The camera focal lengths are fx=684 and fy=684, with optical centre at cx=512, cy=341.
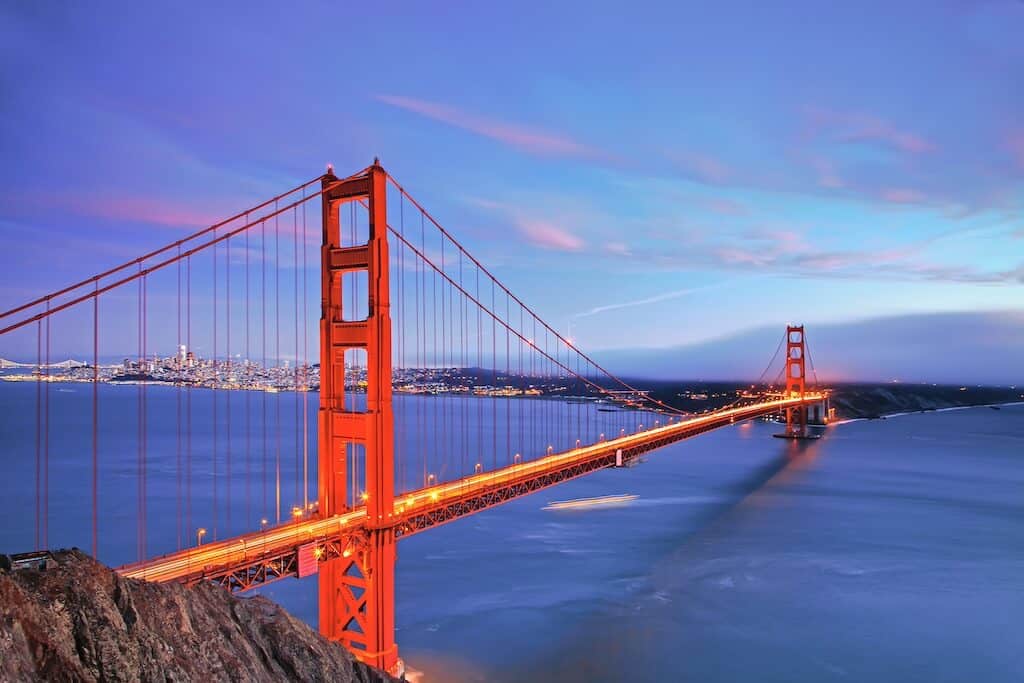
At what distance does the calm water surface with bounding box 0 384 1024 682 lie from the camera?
1576 cm

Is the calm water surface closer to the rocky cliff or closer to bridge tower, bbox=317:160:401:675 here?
bridge tower, bbox=317:160:401:675

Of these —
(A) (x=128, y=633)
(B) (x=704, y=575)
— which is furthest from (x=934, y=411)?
(A) (x=128, y=633)

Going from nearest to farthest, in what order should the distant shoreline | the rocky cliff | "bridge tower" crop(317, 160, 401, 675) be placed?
the rocky cliff, "bridge tower" crop(317, 160, 401, 675), the distant shoreline

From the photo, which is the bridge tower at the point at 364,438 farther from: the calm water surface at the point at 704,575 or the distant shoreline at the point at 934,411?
the distant shoreline at the point at 934,411

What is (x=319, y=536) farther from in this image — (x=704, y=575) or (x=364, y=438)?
(x=704, y=575)

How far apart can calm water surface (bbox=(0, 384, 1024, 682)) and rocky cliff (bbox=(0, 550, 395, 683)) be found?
257 inches

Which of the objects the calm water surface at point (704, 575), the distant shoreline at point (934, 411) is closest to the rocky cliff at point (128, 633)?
the calm water surface at point (704, 575)

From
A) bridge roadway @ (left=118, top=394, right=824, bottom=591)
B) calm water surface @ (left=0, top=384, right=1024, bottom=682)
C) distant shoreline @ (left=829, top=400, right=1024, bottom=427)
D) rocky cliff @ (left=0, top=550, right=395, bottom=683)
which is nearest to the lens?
rocky cliff @ (left=0, top=550, right=395, bottom=683)

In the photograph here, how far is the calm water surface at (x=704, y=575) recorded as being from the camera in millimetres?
15758

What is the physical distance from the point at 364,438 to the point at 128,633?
6740mm

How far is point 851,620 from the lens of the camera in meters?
18.5

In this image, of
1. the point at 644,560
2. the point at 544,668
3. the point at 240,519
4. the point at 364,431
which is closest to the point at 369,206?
the point at 364,431

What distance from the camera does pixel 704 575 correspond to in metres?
22.1

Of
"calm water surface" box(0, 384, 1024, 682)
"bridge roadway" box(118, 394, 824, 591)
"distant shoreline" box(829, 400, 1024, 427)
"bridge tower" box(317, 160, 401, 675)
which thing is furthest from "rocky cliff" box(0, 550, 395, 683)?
"distant shoreline" box(829, 400, 1024, 427)
